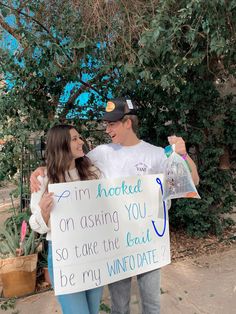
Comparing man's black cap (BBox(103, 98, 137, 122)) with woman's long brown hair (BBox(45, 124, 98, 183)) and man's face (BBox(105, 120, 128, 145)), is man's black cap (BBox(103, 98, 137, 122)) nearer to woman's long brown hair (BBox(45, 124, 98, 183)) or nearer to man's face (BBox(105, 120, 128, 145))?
man's face (BBox(105, 120, 128, 145))

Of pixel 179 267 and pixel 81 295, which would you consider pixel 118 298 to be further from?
pixel 179 267

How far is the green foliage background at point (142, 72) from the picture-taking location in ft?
10.8

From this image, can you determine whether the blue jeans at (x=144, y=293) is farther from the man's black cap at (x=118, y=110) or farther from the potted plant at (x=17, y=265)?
the potted plant at (x=17, y=265)

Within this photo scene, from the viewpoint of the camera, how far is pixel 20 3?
391 cm

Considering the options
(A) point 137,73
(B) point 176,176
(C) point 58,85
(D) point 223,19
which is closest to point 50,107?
(C) point 58,85

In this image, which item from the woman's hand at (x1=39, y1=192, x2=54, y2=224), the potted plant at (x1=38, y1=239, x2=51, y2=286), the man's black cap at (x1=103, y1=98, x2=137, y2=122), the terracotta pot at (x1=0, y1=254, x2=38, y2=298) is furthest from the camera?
the potted plant at (x1=38, y1=239, x2=51, y2=286)

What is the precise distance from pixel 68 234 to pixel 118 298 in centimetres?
68

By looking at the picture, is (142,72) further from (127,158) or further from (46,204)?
(46,204)

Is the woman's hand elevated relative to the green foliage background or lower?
lower

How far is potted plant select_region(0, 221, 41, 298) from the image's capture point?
3.59 meters

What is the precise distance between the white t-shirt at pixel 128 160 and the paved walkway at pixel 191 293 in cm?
168

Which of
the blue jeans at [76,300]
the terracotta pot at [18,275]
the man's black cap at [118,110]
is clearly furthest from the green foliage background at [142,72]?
the blue jeans at [76,300]

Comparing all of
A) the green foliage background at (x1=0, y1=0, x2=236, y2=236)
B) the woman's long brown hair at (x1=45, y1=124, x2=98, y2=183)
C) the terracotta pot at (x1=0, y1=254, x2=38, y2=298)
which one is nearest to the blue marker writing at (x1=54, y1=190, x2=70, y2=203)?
the woman's long brown hair at (x1=45, y1=124, x2=98, y2=183)

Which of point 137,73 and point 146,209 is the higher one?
point 137,73
